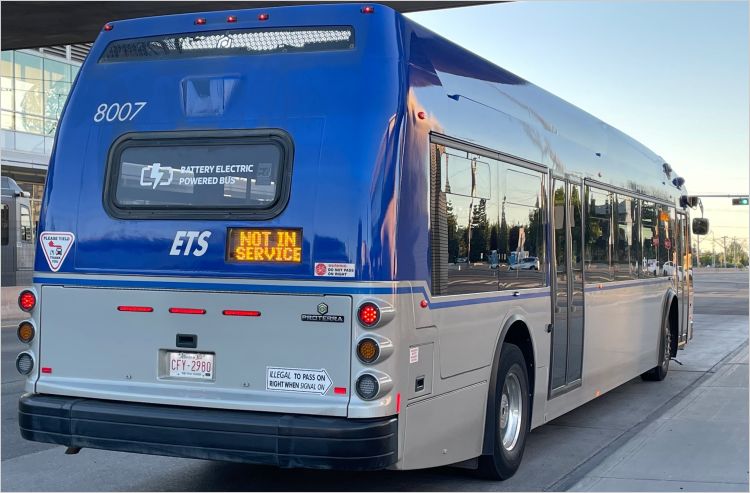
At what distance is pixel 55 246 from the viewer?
6520 mm

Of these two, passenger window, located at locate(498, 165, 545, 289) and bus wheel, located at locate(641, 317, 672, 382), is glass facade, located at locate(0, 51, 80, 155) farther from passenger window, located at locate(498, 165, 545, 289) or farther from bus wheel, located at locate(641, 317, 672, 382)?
passenger window, located at locate(498, 165, 545, 289)

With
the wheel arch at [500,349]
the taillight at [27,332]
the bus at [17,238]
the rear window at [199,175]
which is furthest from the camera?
the bus at [17,238]

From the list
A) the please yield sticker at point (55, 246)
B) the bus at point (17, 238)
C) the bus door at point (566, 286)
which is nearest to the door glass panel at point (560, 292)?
the bus door at point (566, 286)

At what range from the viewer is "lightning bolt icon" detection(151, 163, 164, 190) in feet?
21.0

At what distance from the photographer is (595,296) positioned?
9750 millimetres

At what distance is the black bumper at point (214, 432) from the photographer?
5.59 m

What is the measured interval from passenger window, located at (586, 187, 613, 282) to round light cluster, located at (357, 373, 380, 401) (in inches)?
175

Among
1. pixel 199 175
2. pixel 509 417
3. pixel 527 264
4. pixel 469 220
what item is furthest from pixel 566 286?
pixel 199 175

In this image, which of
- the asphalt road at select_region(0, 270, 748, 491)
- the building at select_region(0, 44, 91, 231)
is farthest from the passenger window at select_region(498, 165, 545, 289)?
the building at select_region(0, 44, 91, 231)

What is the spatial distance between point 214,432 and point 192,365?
514 millimetres

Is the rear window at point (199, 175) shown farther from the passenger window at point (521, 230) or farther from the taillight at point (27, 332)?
the passenger window at point (521, 230)

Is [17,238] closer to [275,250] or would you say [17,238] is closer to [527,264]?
[527,264]

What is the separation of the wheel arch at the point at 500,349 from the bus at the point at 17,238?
68.5 ft

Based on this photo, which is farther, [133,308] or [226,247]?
[133,308]
